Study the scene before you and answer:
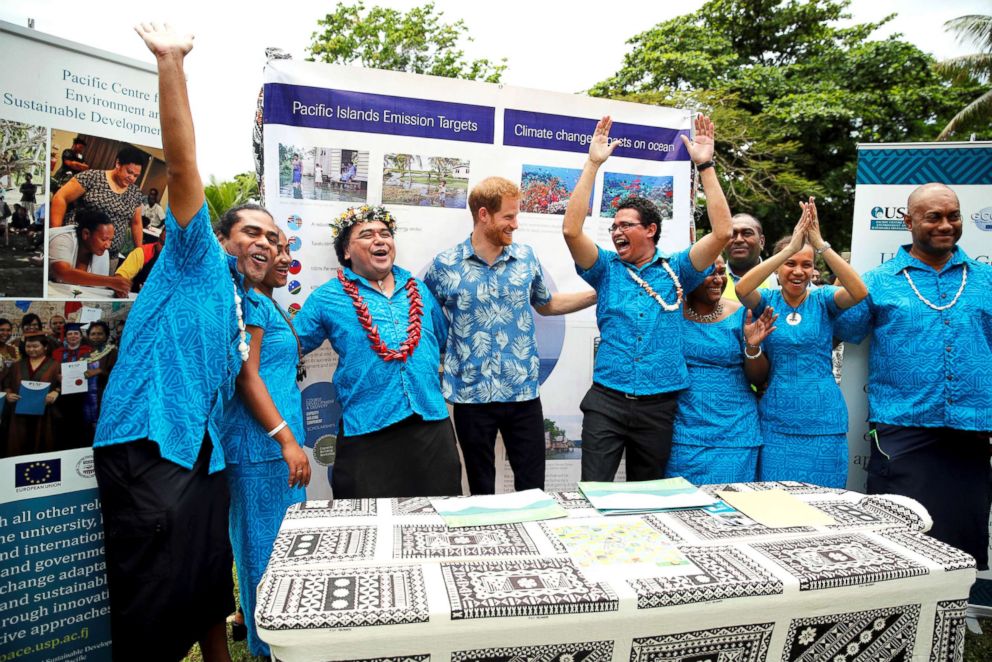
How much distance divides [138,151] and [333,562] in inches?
78.0

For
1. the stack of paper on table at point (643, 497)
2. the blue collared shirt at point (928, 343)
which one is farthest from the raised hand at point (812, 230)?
the stack of paper on table at point (643, 497)

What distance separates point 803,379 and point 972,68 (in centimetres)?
1776

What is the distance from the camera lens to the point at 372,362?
8.53ft

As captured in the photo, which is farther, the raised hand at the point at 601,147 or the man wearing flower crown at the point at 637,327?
the raised hand at the point at 601,147

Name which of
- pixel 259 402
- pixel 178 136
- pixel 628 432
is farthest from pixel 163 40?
pixel 628 432

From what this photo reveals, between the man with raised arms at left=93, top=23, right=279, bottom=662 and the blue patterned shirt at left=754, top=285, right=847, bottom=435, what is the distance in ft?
7.76

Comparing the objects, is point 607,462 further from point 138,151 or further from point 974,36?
point 974,36

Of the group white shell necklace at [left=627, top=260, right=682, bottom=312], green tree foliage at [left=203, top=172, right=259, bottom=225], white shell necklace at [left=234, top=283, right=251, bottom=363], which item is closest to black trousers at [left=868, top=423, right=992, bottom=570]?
white shell necklace at [left=627, top=260, right=682, bottom=312]

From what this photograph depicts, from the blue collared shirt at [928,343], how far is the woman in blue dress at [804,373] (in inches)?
8.7

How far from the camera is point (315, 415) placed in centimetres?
333

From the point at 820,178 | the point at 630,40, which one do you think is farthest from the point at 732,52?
the point at 820,178

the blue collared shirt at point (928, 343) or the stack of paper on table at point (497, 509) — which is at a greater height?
the blue collared shirt at point (928, 343)

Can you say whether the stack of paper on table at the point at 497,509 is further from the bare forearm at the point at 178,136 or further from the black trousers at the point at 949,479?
the black trousers at the point at 949,479

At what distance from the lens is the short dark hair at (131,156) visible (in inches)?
97.0
